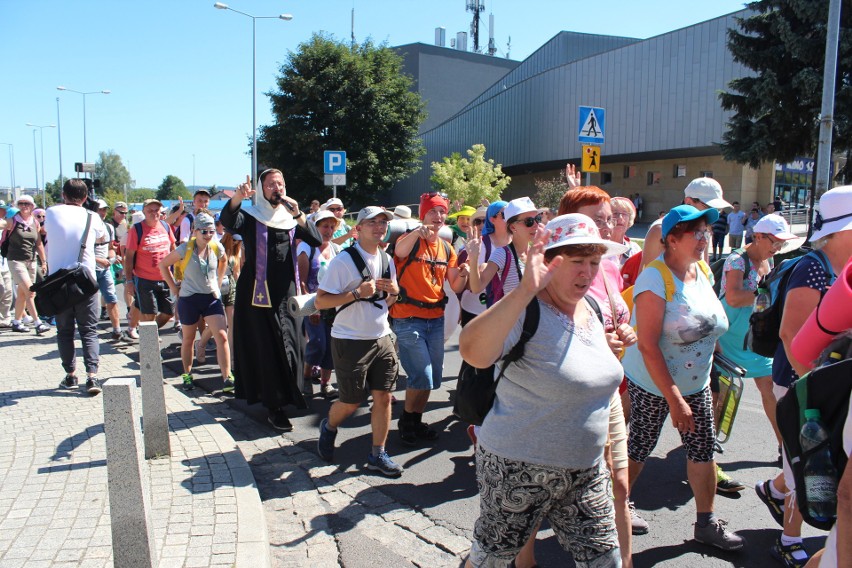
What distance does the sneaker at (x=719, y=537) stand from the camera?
139 inches

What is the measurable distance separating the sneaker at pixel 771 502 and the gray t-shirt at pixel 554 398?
1.89 metres

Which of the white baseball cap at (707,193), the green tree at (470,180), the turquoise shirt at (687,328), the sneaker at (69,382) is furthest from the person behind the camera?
the green tree at (470,180)

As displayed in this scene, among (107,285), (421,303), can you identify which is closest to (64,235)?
(107,285)

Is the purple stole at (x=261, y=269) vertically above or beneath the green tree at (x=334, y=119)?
beneath

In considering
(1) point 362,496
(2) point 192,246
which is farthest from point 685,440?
(2) point 192,246

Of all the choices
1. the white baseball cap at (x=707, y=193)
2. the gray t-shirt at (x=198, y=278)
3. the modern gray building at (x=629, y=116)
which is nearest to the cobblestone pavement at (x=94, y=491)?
the gray t-shirt at (x=198, y=278)

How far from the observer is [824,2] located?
19328mm

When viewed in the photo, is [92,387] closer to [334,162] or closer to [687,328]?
[687,328]

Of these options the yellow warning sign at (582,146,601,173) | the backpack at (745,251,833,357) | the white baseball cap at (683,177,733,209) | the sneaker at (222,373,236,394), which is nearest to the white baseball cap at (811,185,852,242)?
the backpack at (745,251,833,357)

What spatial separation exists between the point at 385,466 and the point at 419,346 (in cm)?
99

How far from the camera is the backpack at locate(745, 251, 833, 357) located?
10.8 feet

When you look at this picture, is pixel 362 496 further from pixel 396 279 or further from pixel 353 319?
pixel 396 279

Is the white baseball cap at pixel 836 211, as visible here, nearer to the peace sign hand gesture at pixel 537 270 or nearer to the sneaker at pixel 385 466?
the peace sign hand gesture at pixel 537 270

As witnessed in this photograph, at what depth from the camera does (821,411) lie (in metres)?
1.83
